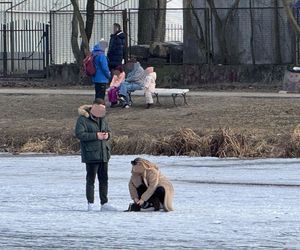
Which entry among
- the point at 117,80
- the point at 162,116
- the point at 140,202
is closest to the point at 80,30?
the point at 117,80

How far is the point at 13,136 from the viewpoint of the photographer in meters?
25.4

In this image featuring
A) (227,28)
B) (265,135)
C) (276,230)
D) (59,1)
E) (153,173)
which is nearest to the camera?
(276,230)

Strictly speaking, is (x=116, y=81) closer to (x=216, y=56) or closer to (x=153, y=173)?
(x=216, y=56)

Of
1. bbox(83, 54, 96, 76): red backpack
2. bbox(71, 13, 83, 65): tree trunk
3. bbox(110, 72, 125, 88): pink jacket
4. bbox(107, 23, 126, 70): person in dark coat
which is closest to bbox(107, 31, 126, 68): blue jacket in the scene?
bbox(107, 23, 126, 70): person in dark coat

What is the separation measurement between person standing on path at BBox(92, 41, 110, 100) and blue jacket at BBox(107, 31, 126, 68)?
2.48 m

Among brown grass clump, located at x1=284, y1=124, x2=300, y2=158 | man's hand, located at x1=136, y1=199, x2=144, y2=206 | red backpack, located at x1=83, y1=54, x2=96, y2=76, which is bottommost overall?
brown grass clump, located at x1=284, y1=124, x2=300, y2=158

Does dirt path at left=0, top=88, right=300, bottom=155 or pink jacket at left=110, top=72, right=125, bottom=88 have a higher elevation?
pink jacket at left=110, top=72, right=125, bottom=88

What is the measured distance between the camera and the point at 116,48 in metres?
28.3

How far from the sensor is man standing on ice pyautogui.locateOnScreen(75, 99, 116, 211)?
15453 millimetres

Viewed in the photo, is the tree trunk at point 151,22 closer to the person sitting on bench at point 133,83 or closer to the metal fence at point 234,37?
the metal fence at point 234,37

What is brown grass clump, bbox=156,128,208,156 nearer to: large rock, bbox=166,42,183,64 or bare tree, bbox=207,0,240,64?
bare tree, bbox=207,0,240,64

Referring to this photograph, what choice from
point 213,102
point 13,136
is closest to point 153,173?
point 13,136

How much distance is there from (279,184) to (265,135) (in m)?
5.26

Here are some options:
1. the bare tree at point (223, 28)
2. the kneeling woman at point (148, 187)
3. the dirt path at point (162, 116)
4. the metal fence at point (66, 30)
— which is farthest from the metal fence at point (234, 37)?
the kneeling woman at point (148, 187)
